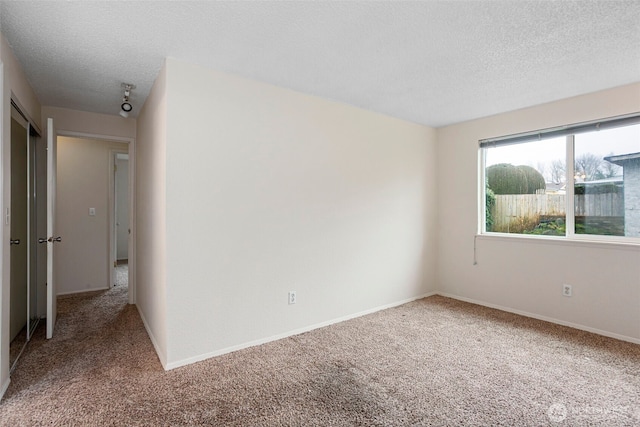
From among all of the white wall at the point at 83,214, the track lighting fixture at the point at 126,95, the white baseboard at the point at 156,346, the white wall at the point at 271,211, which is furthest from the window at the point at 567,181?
the white wall at the point at 83,214

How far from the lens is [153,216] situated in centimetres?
285

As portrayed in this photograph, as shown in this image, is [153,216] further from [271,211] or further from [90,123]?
[90,123]

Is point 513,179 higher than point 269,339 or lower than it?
higher

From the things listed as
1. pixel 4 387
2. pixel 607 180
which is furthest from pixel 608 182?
pixel 4 387

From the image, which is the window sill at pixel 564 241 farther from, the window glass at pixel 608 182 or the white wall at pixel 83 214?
the white wall at pixel 83 214

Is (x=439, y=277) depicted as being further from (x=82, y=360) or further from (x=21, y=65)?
(x=21, y=65)

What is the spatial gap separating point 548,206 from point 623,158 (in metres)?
0.77

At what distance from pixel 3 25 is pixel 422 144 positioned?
4.12 metres

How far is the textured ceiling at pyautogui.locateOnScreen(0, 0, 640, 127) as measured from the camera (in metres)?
1.85

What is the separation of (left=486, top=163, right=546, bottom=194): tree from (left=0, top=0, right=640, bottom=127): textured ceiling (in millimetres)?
920

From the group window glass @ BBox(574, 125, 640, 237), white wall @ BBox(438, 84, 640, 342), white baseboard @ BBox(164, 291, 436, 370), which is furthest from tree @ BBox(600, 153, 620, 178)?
white baseboard @ BBox(164, 291, 436, 370)

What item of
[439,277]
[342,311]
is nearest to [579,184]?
[439,277]

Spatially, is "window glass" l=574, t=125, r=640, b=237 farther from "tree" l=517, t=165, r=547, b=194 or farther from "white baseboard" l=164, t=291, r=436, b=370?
"white baseboard" l=164, t=291, r=436, b=370

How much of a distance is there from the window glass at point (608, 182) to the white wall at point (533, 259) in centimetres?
21
